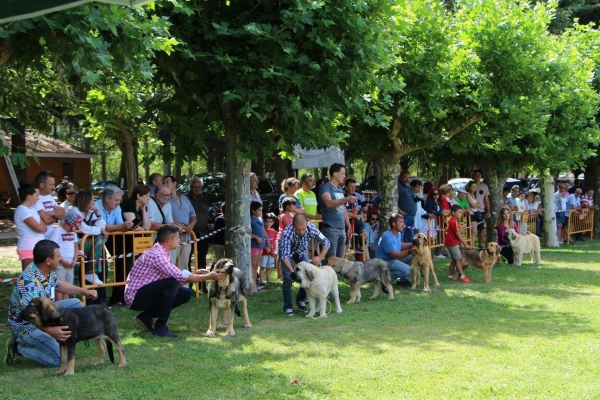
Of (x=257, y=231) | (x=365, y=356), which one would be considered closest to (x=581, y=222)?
(x=257, y=231)

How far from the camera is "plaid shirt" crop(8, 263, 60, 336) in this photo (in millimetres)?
7359

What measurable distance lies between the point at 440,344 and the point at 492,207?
1395cm

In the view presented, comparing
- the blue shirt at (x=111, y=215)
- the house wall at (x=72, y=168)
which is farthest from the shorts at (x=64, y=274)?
the house wall at (x=72, y=168)

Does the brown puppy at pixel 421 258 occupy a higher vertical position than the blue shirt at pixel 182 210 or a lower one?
lower

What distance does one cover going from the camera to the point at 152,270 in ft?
29.1

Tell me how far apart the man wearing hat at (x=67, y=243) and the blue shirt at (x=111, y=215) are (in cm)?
85

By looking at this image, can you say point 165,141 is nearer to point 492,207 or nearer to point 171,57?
point 492,207

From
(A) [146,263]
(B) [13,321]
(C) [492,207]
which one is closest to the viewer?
(B) [13,321]

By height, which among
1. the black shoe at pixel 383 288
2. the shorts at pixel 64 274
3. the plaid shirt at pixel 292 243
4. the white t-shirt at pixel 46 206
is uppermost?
the white t-shirt at pixel 46 206

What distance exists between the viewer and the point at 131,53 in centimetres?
875

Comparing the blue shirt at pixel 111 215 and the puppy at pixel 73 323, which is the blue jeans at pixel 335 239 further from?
the puppy at pixel 73 323

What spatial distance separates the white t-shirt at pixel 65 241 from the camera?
9.81 m

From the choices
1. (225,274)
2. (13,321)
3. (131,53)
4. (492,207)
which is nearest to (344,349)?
(225,274)

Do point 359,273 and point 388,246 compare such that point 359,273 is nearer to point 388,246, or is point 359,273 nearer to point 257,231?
point 388,246
